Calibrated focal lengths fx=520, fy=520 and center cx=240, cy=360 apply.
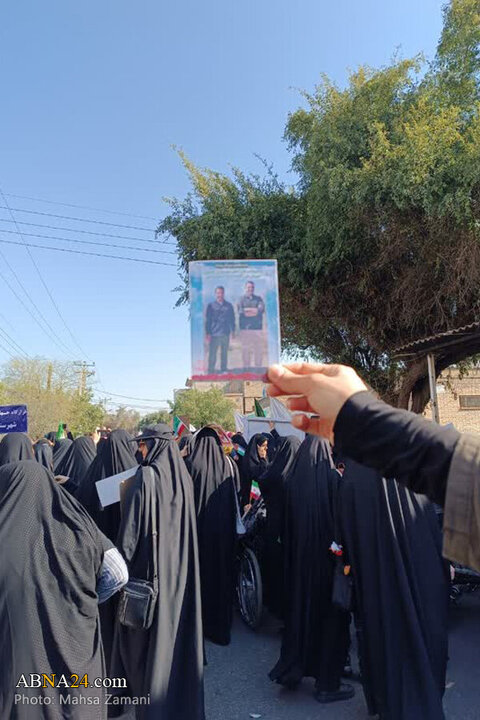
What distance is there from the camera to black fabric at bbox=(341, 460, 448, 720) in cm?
315

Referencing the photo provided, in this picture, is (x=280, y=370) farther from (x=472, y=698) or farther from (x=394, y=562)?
(x=472, y=698)

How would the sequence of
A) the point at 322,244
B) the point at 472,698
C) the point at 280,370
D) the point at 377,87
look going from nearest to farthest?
the point at 280,370 < the point at 472,698 < the point at 377,87 < the point at 322,244

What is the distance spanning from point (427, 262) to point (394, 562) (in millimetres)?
7789

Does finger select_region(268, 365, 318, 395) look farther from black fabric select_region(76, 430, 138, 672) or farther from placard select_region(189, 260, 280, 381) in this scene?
black fabric select_region(76, 430, 138, 672)

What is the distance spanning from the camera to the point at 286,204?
11.5 meters

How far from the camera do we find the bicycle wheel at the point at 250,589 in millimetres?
5203

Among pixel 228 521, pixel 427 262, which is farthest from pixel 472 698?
pixel 427 262

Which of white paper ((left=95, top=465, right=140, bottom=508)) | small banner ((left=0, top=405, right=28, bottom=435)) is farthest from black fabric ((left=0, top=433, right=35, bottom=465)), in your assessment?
small banner ((left=0, top=405, right=28, bottom=435))

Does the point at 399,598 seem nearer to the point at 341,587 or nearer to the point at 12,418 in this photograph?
the point at 341,587

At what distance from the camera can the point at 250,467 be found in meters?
6.56

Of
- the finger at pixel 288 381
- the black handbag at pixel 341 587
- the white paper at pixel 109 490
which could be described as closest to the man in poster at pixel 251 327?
the finger at pixel 288 381

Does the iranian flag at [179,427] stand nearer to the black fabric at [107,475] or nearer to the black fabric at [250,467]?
the black fabric at [250,467]

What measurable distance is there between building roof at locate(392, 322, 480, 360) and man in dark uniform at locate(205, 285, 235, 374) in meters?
5.69

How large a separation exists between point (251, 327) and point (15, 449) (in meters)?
3.25
